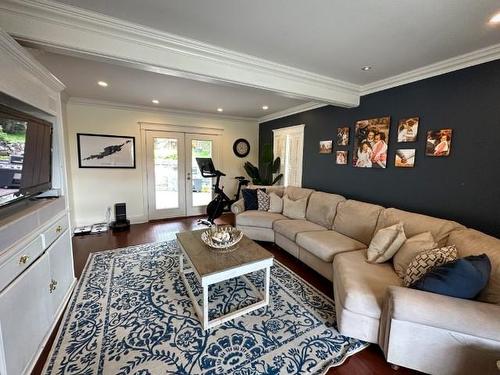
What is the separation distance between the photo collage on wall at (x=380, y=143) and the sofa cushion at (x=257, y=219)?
1491mm

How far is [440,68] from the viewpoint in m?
2.43

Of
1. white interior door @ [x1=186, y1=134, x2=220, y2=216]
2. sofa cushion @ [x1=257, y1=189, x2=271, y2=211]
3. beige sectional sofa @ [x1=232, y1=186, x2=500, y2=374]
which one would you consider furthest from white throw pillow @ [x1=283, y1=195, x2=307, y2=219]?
white interior door @ [x1=186, y1=134, x2=220, y2=216]

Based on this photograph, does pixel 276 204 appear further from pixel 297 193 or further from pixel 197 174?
pixel 197 174

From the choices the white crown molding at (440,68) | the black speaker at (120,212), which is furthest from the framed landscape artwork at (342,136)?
the black speaker at (120,212)

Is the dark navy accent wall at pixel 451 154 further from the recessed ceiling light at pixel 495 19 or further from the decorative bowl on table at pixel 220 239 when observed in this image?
the decorative bowl on table at pixel 220 239

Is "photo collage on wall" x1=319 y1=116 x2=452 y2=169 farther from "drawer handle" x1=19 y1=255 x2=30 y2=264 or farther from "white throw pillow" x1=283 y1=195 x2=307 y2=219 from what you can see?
"drawer handle" x1=19 y1=255 x2=30 y2=264

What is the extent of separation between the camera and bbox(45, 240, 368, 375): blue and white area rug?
1533 millimetres

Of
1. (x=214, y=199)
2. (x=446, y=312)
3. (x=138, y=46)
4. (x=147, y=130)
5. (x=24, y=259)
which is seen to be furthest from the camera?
(x=214, y=199)

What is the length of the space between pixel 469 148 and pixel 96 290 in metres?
4.28

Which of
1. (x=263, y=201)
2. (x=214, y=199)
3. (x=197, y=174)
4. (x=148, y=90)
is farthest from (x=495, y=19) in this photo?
(x=197, y=174)

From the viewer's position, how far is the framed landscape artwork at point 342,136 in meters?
3.60

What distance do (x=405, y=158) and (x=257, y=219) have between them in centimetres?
229

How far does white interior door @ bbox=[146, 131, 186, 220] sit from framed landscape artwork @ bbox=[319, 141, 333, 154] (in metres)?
3.08

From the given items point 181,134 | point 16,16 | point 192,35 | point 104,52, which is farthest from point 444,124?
point 181,134
